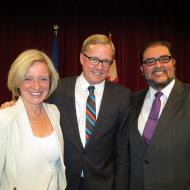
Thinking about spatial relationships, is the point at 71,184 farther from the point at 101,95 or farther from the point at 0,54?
the point at 0,54

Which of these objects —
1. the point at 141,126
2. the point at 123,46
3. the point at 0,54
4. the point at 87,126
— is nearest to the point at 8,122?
the point at 87,126

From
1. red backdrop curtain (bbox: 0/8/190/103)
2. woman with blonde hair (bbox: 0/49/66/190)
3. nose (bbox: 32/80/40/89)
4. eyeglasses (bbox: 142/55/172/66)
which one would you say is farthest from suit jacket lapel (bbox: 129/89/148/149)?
red backdrop curtain (bbox: 0/8/190/103)

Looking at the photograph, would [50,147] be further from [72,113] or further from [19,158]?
[72,113]

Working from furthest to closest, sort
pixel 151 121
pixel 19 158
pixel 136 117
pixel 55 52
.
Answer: pixel 55 52 → pixel 136 117 → pixel 151 121 → pixel 19 158

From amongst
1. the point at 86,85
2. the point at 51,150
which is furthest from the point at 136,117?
the point at 51,150

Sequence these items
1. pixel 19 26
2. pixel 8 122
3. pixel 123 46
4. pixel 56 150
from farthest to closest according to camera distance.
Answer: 1. pixel 123 46
2. pixel 19 26
3. pixel 56 150
4. pixel 8 122

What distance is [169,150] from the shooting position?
245cm

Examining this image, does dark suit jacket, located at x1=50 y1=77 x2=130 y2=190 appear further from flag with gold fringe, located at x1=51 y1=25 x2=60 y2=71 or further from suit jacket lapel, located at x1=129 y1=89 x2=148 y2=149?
flag with gold fringe, located at x1=51 y1=25 x2=60 y2=71

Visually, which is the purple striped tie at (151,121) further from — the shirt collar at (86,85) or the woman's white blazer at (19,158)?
the woman's white blazer at (19,158)

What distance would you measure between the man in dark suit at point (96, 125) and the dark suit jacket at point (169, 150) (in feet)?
0.67

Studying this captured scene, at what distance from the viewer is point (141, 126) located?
266 centimetres

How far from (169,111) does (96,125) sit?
1.98 feet

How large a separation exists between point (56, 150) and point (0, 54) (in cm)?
415

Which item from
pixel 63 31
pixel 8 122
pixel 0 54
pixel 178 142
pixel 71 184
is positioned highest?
pixel 63 31
